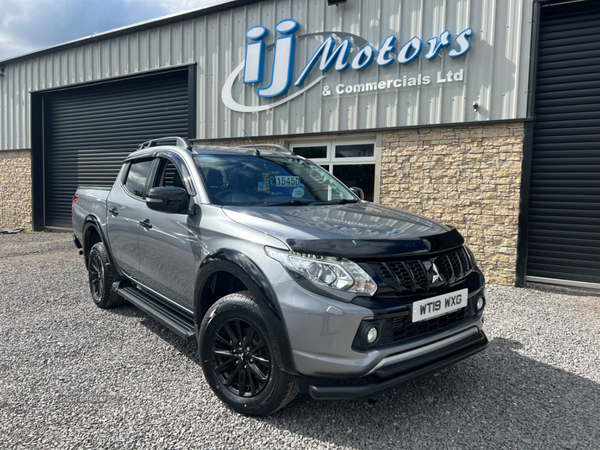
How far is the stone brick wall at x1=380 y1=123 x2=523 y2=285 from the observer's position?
6352 mm

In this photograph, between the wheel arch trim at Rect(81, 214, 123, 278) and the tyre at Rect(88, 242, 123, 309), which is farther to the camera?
the tyre at Rect(88, 242, 123, 309)

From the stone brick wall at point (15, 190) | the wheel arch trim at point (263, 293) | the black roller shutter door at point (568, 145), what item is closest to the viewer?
the wheel arch trim at point (263, 293)

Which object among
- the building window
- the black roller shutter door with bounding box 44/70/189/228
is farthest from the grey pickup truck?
the black roller shutter door with bounding box 44/70/189/228

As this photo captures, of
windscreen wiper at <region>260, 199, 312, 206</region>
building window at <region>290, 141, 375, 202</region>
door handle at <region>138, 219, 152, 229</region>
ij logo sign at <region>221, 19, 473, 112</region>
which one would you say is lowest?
door handle at <region>138, 219, 152, 229</region>

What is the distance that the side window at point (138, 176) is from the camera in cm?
390

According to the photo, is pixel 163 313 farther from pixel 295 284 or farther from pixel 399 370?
pixel 399 370

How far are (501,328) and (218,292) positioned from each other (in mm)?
3160

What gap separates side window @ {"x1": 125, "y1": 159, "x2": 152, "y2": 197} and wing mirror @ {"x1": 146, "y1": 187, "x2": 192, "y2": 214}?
1038mm

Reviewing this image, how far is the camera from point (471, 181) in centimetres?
659

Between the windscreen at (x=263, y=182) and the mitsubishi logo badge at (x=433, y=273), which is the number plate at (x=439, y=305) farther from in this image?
the windscreen at (x=263, y=182)

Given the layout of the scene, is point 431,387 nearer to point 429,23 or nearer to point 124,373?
point 124,373

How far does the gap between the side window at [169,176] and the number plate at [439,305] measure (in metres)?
2.07

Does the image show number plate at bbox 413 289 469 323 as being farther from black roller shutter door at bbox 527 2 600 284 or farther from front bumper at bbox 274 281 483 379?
black roller shutter door at bbox 527 2 600 284

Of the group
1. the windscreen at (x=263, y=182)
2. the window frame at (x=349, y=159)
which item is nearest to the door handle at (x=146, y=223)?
the windscreen at (x=263, y=182)
